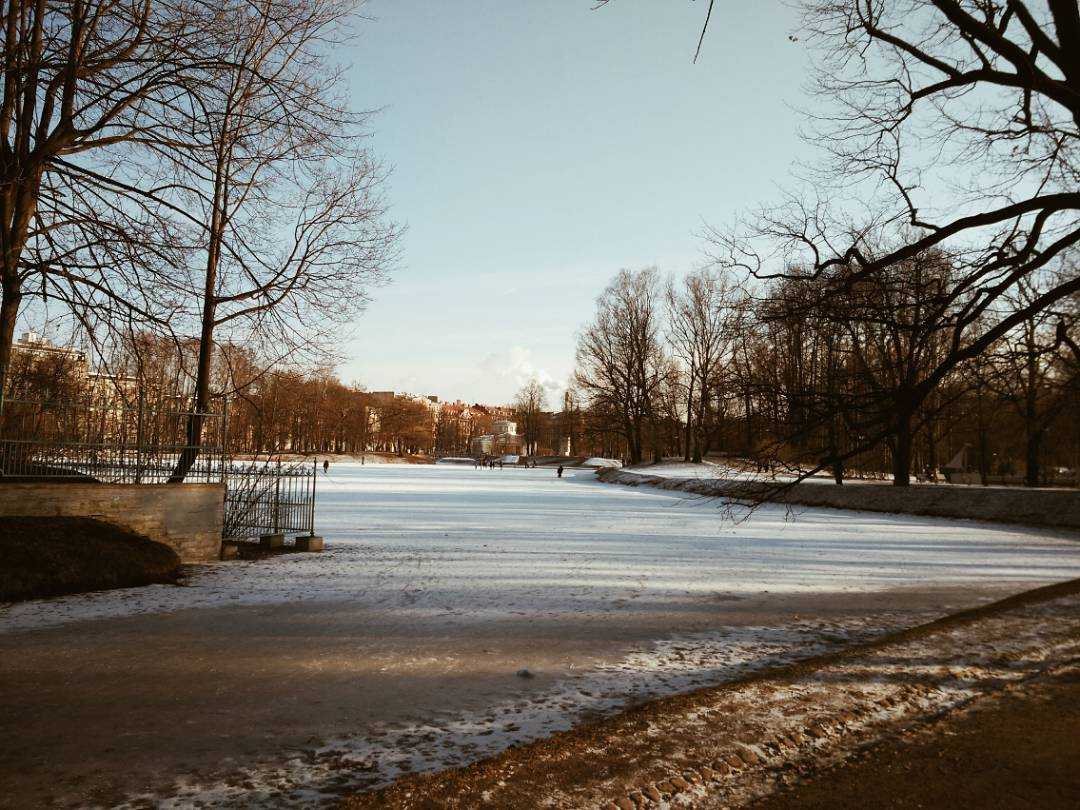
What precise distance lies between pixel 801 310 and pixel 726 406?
4.28ft

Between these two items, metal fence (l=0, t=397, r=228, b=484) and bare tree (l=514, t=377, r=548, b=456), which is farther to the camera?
bare tree (l=514, t=377, r=548, b=456)

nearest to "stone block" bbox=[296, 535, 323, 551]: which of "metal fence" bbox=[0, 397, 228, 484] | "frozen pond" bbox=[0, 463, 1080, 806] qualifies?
"frozen pond" bbox=[0, 463, 1080, 806]

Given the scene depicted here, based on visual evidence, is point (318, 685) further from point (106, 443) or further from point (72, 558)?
point (106, 443)

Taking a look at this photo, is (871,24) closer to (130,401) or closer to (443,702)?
(443,702)

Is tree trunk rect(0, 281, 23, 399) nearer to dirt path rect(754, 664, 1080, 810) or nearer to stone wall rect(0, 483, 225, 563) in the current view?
stone wall rect(0, 483, 225, 563)

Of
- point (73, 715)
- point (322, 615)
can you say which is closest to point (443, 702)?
point (73, 715)

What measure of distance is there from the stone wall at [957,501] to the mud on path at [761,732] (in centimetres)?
1201

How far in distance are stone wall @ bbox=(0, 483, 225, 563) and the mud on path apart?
9197 mm

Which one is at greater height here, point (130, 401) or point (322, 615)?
point (130, 401)

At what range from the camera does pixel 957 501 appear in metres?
27.2

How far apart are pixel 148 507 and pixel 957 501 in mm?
26975

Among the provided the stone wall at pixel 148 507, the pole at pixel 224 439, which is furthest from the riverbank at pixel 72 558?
the pole at pixel 224 439

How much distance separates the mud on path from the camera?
3.99 m

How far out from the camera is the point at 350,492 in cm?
3253
